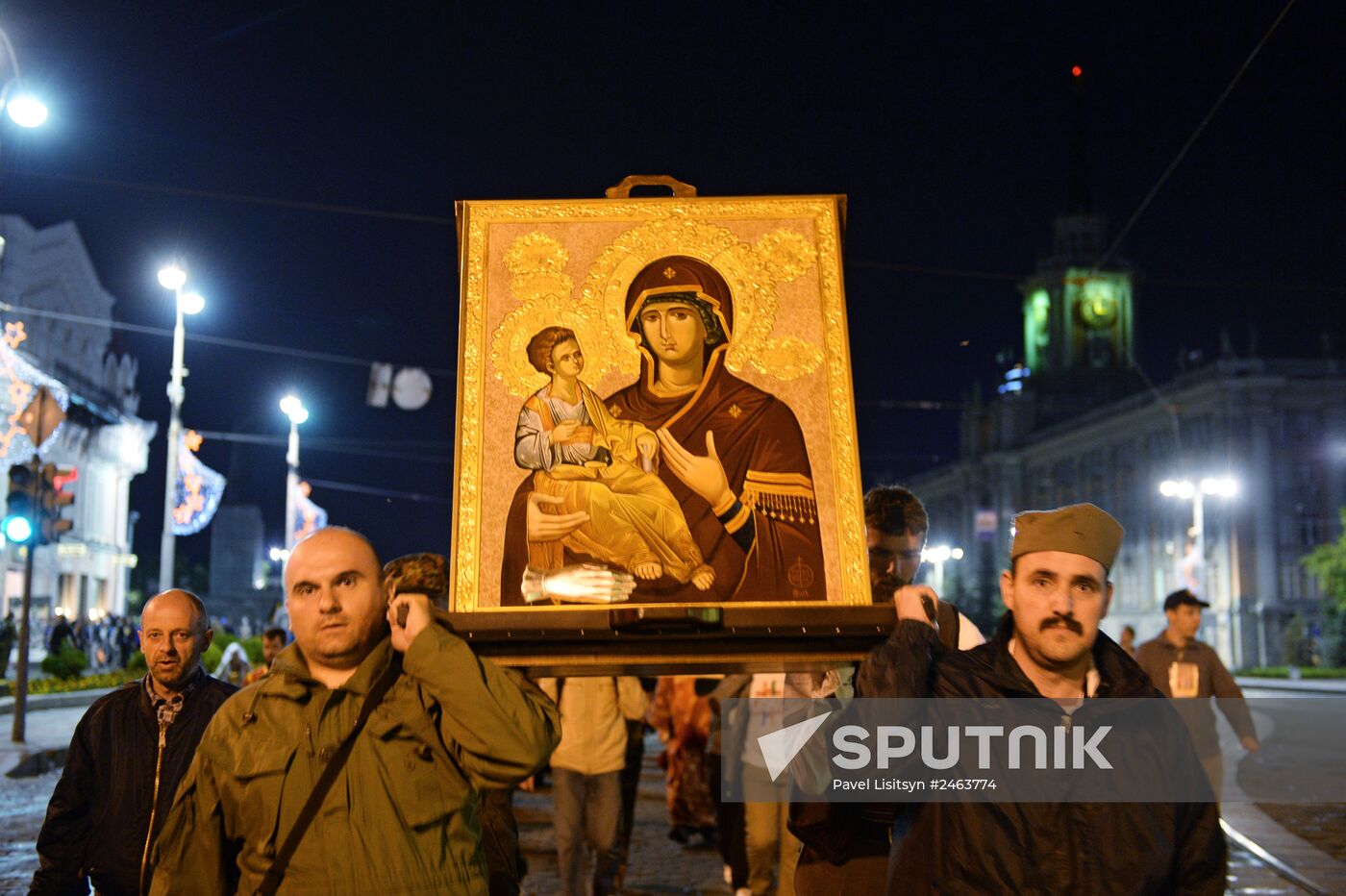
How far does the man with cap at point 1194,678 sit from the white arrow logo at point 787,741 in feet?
15.0

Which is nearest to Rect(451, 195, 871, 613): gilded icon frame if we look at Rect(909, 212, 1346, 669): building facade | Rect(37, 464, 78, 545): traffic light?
Rect(37, 464, 78, 545): traffic light

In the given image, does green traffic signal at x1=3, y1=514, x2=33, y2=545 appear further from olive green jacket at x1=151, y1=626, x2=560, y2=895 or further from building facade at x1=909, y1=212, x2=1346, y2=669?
building facade at x1=909, y1=212, x2=1346, y2=669

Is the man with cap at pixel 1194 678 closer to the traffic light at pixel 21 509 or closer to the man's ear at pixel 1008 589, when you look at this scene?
the man's ear at pixel 1008 589

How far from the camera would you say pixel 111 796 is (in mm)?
5324

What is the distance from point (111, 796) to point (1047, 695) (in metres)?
3.58

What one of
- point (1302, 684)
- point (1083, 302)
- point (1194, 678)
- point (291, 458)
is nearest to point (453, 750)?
point (1194, 678)

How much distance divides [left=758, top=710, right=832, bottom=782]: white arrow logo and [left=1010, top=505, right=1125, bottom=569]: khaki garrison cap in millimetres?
1092

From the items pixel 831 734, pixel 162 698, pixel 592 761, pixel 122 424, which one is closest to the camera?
pixel 831 734

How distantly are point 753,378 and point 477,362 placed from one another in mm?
938

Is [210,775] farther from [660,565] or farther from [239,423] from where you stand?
[239,423]

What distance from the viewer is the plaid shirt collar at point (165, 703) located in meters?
5.45

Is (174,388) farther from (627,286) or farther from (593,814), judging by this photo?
(627,286)

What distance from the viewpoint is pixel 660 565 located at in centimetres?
450

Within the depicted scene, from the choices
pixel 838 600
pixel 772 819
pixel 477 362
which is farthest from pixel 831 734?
pixel 772 819
